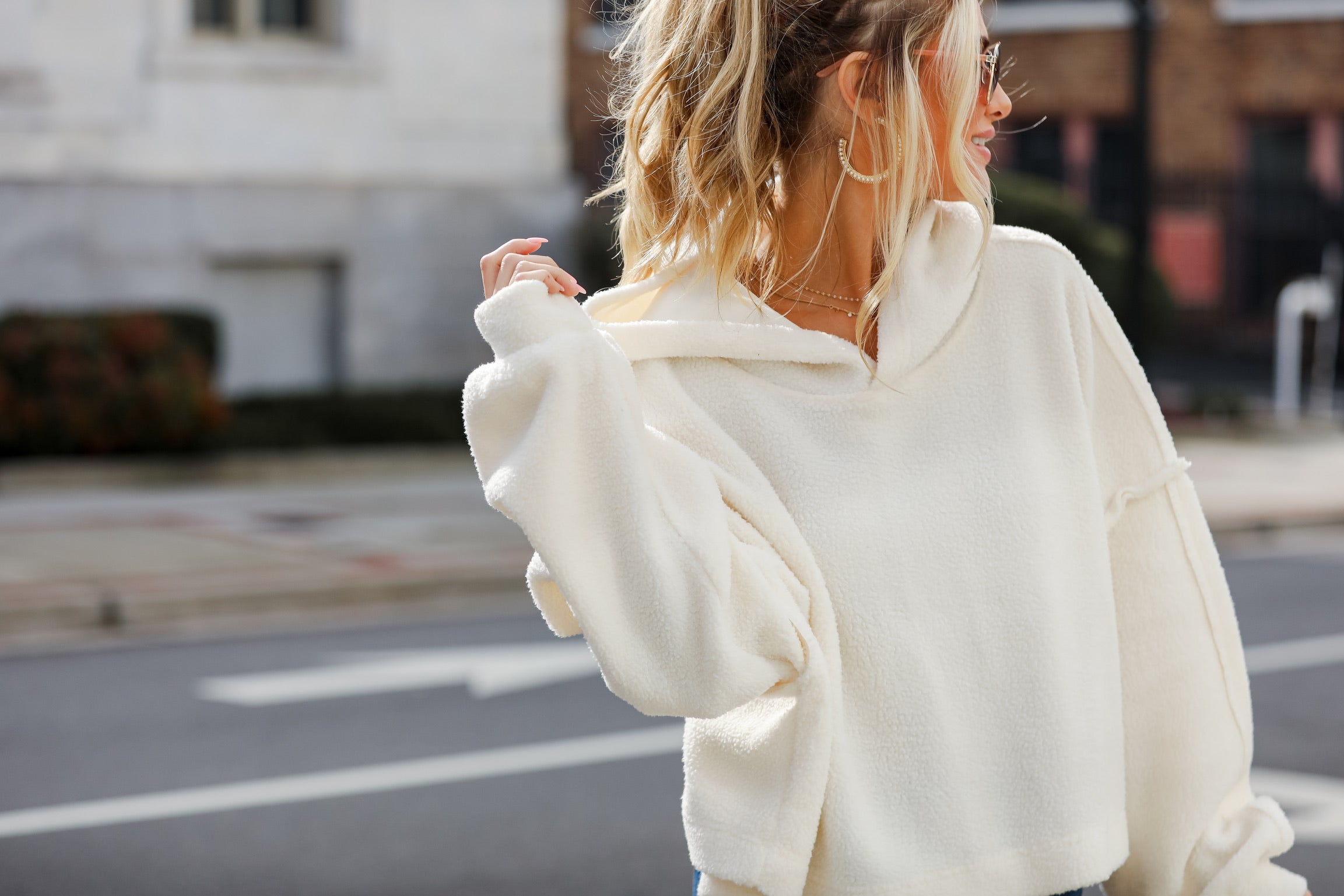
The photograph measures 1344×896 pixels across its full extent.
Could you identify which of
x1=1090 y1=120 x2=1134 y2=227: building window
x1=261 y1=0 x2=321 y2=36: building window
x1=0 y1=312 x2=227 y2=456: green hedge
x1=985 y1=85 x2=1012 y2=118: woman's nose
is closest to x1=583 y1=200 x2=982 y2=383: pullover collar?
x1=985 y1=85 x2=1012 y2=118: woman's nose

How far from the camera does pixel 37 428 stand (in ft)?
41.6

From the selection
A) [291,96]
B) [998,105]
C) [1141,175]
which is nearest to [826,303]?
[998,105]

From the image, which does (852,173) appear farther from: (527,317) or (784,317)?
(527,317)

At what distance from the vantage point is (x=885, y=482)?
75.9 inches

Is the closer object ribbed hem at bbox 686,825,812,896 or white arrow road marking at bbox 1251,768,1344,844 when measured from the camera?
ribbed hem at bbox 686,825,812,896

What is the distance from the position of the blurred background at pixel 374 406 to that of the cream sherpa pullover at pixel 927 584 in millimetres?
469

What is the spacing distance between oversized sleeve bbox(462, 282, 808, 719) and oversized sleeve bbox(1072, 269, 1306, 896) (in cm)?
44

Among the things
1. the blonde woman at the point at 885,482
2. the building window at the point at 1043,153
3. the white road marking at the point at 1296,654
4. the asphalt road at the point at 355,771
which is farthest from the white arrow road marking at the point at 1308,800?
the building window at the point at 1043,153

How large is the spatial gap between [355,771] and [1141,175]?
10.6m

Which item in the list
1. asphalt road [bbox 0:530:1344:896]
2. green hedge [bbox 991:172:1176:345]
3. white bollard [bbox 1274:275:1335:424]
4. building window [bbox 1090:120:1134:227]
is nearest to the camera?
asphalt road [bbox 0:530:1344:896]

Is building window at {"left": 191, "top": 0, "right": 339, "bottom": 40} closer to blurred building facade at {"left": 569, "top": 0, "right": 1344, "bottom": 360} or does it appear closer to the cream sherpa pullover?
blurred building facade at {"left": 569, "top": 0, "right": 1344, "bottom": 360}

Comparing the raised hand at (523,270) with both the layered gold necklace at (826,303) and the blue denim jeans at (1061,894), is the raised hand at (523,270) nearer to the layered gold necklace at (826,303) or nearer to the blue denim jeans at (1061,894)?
the layered gold necklace at (826,303)

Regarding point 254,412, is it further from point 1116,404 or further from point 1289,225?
point 1289,225

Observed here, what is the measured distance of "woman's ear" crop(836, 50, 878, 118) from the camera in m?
1.90
